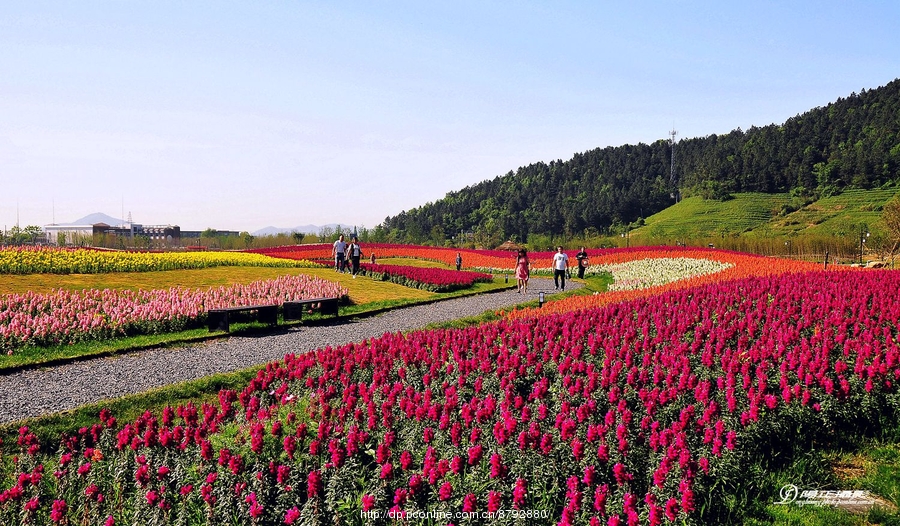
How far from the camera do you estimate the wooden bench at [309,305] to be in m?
16.1

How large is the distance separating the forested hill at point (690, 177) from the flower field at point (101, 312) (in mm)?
83296

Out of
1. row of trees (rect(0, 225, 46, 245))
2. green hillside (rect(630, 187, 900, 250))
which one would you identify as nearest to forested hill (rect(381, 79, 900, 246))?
green hillside (rect(630, 187, 900, 250))

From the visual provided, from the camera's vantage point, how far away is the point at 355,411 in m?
6.31

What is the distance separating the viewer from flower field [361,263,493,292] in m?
23.9

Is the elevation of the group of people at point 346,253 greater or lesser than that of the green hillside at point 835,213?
lesser

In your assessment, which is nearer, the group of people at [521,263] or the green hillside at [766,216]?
the group of people at [521,263]

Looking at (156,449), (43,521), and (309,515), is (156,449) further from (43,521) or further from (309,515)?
(309,515)

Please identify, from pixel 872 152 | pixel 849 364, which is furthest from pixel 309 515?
pixel 872 152

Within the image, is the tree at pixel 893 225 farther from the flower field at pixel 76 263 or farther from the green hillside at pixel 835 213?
the flower field at pixel 76 263

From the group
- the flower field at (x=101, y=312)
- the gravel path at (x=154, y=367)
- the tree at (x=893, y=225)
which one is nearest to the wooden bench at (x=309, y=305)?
the gravel path at (x=154, y=367)

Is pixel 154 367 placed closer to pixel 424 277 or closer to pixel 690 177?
pixel 424 277

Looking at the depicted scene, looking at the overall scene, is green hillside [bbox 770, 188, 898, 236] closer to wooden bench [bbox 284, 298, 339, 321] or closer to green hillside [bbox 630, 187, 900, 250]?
green hillside [bbox 630, 187, 900, 250]

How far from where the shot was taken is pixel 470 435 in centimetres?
536

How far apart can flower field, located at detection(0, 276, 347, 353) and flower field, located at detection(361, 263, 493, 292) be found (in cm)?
699
